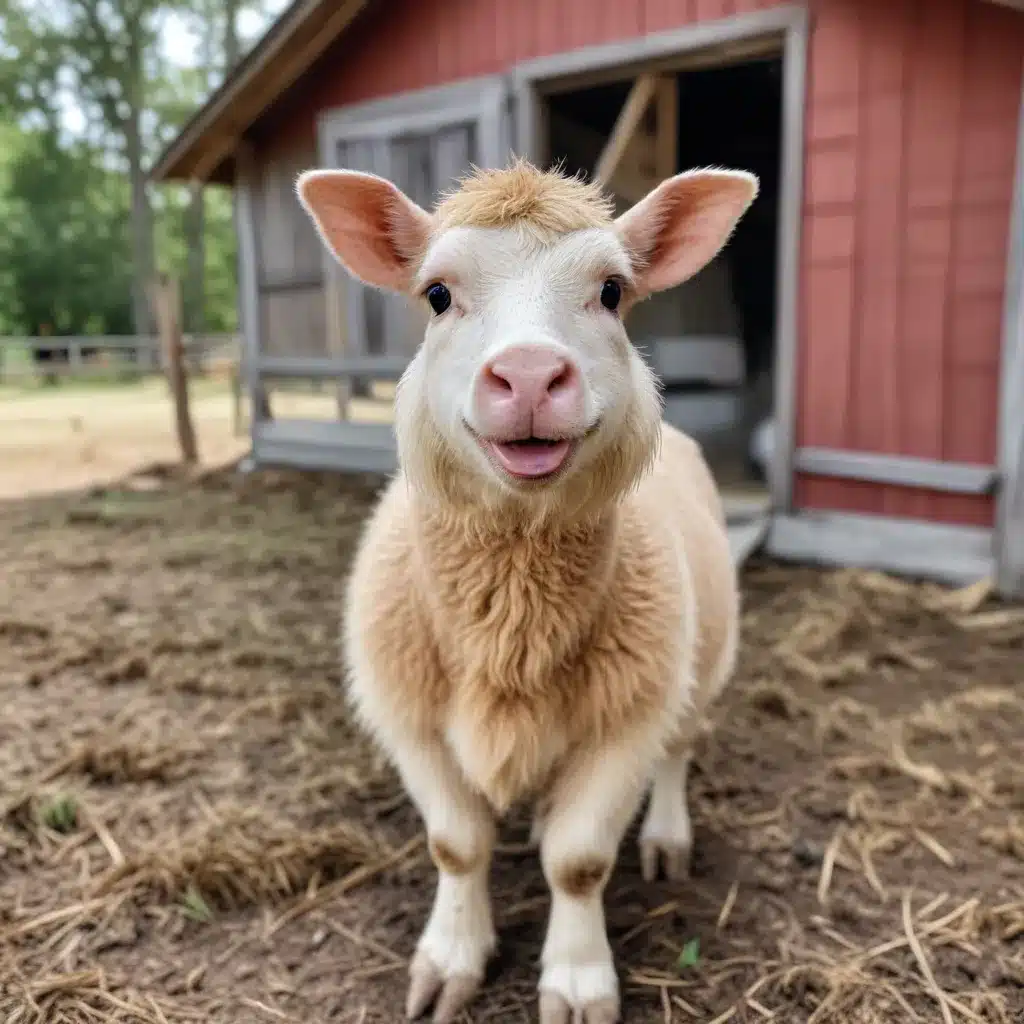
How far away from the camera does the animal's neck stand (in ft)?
5.69

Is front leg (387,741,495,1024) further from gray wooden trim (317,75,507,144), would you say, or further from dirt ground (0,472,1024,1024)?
gray wooden trim (317,75,507,144)

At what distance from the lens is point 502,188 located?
1.62 meters

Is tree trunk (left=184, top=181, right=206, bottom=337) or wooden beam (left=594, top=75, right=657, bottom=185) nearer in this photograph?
wooden beam (left=594, top=75, right=657, bottom=185)

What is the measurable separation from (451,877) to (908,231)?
163 inches

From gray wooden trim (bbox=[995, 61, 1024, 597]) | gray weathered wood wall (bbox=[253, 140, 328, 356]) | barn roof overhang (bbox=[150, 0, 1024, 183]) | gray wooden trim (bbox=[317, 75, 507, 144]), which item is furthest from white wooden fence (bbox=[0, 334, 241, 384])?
gray wooden trim (bbox=[995, 61, 1024, 597])

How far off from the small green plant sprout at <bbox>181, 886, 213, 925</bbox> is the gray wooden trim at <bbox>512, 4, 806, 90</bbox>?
16.2 ft

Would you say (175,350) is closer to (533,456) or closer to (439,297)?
(439,297)

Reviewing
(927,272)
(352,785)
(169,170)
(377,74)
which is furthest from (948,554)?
(169,170)

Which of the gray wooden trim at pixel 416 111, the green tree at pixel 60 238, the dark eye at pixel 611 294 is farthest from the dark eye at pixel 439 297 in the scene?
the green tree at pixel 60 238

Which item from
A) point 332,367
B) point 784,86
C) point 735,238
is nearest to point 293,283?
point 332,367

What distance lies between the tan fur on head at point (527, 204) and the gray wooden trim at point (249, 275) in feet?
21.7

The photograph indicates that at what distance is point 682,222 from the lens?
71.8 inches

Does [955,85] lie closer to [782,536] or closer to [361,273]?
[782,536]

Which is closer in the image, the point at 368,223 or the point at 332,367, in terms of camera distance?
the point at 368,223
